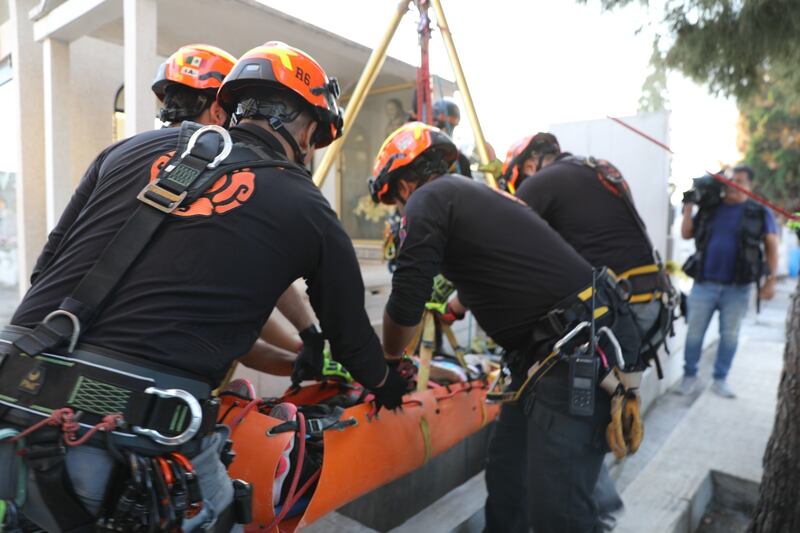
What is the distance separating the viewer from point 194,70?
2512 millimetres

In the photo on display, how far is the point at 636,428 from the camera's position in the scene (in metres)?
2.29

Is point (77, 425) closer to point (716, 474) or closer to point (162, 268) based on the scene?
point (162, 268)

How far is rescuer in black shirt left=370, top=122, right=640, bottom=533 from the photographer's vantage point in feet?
7.02

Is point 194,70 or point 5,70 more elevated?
point 5,70

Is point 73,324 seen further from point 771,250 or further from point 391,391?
point 771,250

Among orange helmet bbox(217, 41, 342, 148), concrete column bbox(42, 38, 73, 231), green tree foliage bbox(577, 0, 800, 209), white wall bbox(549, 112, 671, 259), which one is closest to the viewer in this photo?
orange helmet bbox(217, 41, 342, 148)

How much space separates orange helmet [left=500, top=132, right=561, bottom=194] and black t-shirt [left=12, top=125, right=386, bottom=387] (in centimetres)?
228

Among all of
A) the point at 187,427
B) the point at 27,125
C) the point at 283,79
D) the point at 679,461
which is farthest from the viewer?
the point at 27,125

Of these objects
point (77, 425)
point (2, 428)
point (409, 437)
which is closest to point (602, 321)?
point (409, 437)

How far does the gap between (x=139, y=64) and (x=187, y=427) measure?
2.66 meters

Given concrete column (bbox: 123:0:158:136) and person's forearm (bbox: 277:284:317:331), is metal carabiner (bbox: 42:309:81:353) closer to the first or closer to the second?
person's forearm (bbox: 277:284:317:331)

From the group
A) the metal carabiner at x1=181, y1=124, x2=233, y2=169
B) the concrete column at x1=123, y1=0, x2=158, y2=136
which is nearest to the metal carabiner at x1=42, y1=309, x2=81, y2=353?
the metal carabiner at x1=181, y1=124, x2=233, y2=169

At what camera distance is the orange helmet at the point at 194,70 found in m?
2.50

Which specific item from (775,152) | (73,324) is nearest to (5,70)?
(73,324)
